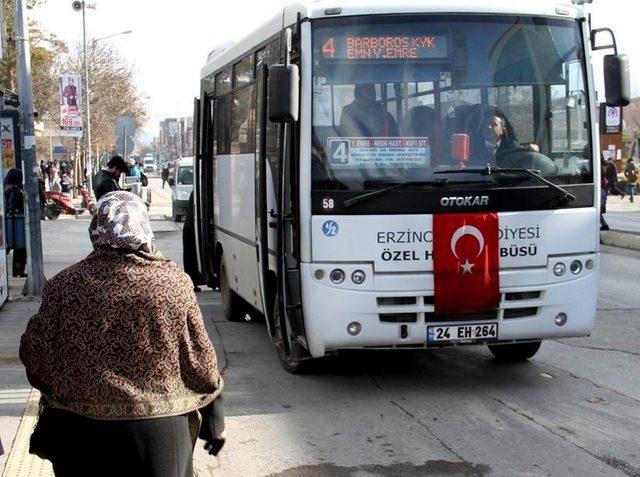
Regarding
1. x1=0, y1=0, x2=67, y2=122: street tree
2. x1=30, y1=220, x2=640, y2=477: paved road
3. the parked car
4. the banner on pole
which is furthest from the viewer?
x1=0, y1=0, x2=67, y2=122: street tree

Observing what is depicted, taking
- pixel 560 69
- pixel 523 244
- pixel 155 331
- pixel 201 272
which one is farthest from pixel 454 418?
pixel 201 272

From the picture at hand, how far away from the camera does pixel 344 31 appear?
7.45 meters

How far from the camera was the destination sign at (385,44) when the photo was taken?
7441 millimetres

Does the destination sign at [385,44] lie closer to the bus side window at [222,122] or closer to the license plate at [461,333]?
the license plate at [461,333]

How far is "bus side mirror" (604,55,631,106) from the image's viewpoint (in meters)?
7.95

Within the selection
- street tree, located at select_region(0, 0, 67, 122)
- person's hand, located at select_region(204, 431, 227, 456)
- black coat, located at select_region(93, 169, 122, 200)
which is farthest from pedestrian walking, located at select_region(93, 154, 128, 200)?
street tree, located at select_region(0, 0, 67, 122)

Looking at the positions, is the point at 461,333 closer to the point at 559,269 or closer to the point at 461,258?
the point at 461,258

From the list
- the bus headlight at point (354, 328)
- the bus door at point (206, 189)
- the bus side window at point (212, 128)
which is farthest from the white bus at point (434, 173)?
the bus door at point (206, 189)

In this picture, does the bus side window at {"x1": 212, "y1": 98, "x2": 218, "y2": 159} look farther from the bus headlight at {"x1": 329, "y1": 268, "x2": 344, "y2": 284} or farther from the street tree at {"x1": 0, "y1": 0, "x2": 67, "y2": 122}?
the street tree at {"x1": 0, "y1": 0, "x2": 67, "y2": 122}

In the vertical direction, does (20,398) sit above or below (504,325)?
below

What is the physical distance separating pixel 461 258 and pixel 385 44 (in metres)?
1.73

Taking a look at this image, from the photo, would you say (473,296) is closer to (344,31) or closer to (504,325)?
(504,325)

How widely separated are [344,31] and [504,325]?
2560mm

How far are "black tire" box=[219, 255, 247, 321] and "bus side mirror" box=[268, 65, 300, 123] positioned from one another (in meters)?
4.34
